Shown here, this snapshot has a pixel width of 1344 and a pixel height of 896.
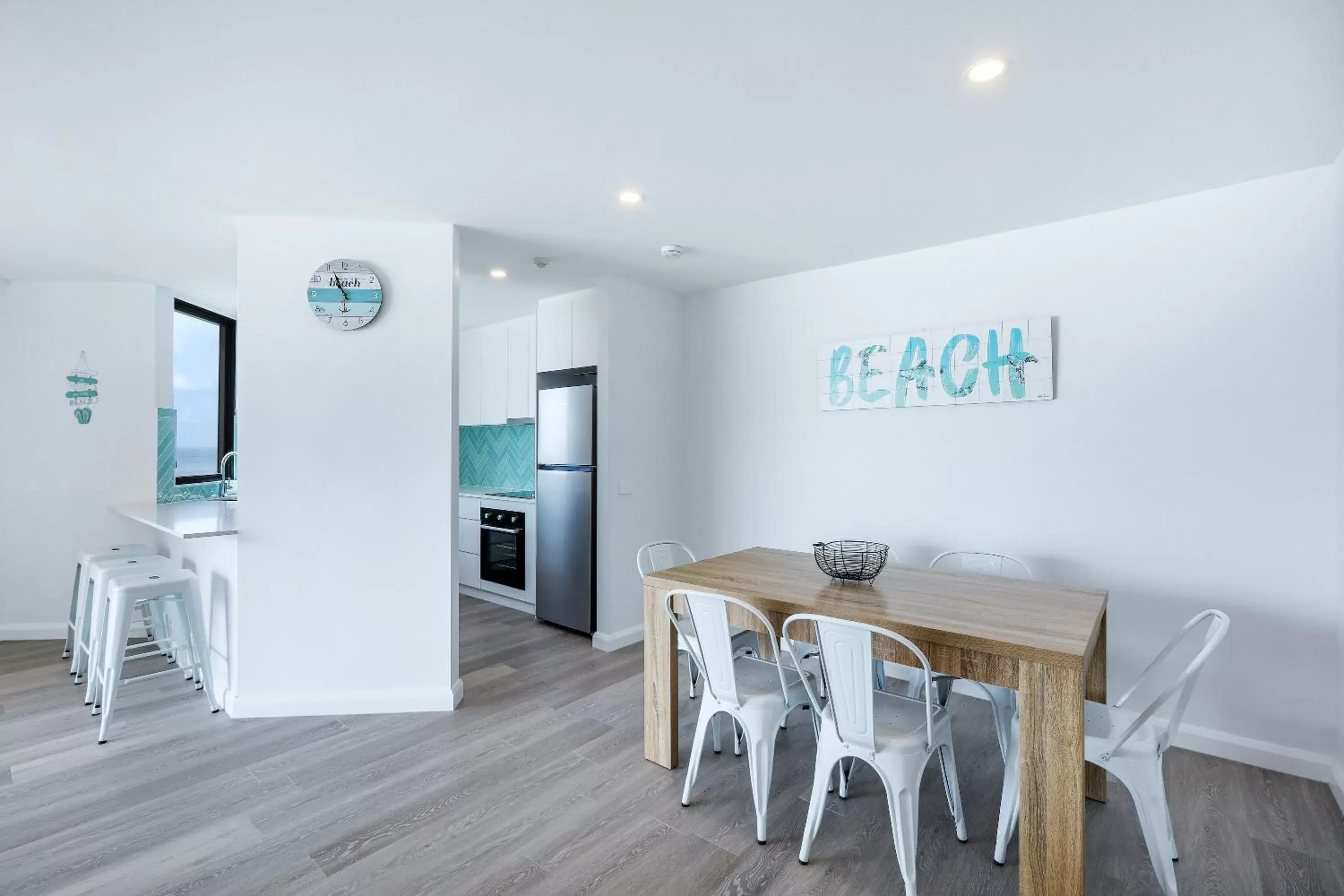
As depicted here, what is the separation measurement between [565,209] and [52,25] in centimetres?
170

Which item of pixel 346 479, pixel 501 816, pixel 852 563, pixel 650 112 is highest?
pixel 650 112

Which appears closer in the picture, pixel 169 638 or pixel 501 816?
pixel 501 816

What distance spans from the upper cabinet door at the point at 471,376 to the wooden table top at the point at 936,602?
135 inches

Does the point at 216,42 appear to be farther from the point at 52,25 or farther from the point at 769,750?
the point at 769,750

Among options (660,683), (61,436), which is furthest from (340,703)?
(61,436)

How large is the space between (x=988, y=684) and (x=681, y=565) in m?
2.04

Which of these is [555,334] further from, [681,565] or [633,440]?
[681,565]

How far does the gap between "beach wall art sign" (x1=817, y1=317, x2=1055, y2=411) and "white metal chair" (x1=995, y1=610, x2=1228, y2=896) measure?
143 cm

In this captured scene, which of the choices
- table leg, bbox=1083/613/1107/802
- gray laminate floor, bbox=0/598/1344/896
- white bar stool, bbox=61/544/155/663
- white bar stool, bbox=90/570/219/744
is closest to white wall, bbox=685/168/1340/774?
gray laminate floor, bbox=0/598/1344/896

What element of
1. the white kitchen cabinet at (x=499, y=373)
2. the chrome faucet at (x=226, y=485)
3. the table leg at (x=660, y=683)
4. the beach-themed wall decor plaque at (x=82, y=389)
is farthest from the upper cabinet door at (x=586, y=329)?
the beach-themed wall decor plaque at (x=82, y=389)

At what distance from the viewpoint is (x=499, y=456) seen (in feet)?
19.7

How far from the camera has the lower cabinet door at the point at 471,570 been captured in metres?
5.43

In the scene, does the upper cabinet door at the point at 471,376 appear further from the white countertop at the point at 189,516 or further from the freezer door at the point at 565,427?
the white countertop at the point at 189,516

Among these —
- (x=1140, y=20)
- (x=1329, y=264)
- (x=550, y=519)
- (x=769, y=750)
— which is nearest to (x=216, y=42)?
(x=1140, y=20)
